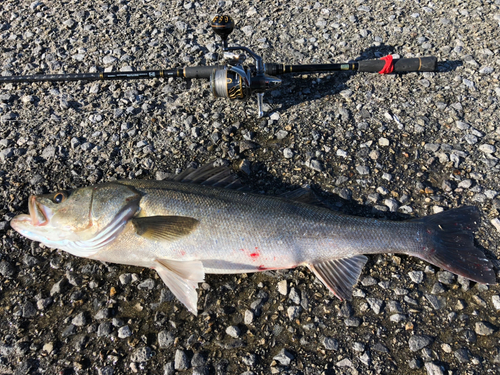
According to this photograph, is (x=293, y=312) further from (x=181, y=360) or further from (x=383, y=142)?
(x=383, y=142)

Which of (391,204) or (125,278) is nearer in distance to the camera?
(125,278)

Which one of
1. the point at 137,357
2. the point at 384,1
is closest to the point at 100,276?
the point at 137,357

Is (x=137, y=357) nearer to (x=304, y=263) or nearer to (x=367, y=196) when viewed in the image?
(x=304, y=263)

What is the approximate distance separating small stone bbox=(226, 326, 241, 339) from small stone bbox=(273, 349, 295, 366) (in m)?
0.36

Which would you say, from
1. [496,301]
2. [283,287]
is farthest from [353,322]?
[496,301]

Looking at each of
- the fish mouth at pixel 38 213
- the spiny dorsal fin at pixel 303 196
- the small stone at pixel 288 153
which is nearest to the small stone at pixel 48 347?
the fish mouth at pixel 38 213

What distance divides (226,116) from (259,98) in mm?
473

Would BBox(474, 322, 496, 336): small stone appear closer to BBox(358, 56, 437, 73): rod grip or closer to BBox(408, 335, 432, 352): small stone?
BBox(408, 335, 432, 352): small stone

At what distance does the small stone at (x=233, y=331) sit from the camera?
119 inches

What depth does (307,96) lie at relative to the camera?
4656mm

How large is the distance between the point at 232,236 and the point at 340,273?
1.04 metres

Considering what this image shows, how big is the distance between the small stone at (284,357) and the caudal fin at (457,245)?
1.47 m

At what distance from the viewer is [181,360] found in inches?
114

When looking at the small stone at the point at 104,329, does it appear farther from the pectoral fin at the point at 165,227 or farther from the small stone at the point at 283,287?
the small stone at the point at 283,287
